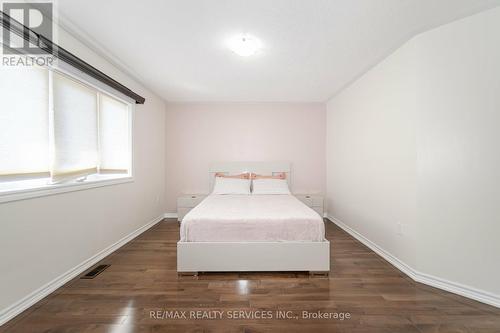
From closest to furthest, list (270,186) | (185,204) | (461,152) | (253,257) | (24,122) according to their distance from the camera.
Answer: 1. (24,122)
2. (461,152)
3. (253,257)
4. (270,186)
5. (185,204)

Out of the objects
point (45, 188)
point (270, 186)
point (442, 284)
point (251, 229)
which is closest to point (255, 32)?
point (251, 229)

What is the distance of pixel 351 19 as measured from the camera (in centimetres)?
175

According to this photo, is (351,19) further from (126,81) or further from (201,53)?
(126,81)

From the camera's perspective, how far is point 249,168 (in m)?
4.11

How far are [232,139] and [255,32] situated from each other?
237cm

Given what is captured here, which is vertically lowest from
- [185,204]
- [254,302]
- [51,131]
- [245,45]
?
[254,302]

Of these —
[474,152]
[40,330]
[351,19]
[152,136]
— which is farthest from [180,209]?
[474,152]

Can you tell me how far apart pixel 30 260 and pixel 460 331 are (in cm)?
301

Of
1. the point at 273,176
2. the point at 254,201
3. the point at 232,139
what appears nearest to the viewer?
the point at 254,201

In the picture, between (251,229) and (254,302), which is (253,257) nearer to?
(251,229)

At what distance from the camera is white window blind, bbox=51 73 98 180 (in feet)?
6.21

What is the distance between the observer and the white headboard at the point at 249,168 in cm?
411

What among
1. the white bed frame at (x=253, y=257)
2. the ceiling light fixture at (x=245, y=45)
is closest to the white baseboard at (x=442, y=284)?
the white bed frame at (x=253, y=257)

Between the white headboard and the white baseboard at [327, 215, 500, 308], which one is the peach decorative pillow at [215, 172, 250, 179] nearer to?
the white headboard
